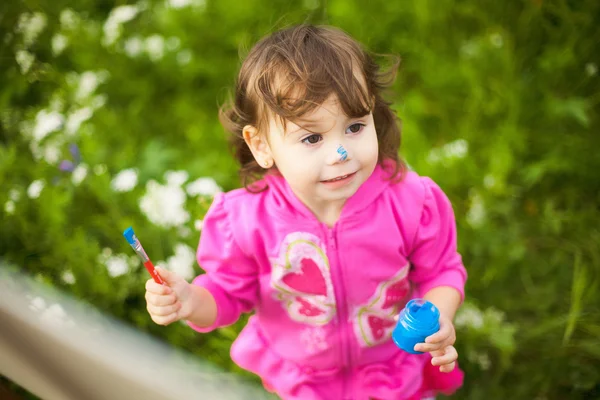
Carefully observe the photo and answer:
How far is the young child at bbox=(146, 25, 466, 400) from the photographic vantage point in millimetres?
1168

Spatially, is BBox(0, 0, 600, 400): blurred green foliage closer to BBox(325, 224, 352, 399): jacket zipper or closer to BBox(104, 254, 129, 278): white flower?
BBox(104, 254, 129, 278): white flower

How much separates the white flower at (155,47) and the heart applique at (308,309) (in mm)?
1851

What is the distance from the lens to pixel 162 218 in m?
2.04

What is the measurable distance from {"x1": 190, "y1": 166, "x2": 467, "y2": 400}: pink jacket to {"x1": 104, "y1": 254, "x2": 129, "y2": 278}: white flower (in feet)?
2.27

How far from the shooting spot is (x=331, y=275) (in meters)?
1.35

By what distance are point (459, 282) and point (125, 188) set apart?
1190 mm

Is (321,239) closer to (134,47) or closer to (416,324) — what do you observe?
(416,324)

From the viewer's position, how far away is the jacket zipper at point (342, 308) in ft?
4.36

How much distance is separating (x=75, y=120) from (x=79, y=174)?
30 cm

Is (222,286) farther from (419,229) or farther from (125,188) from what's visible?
(125,188)

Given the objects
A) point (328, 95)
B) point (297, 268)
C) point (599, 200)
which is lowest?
point (297, 268)

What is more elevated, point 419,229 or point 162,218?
point 419,229

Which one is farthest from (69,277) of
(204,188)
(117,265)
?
(204,188)

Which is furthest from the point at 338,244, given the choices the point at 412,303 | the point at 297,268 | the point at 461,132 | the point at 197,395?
the point at 461,132
